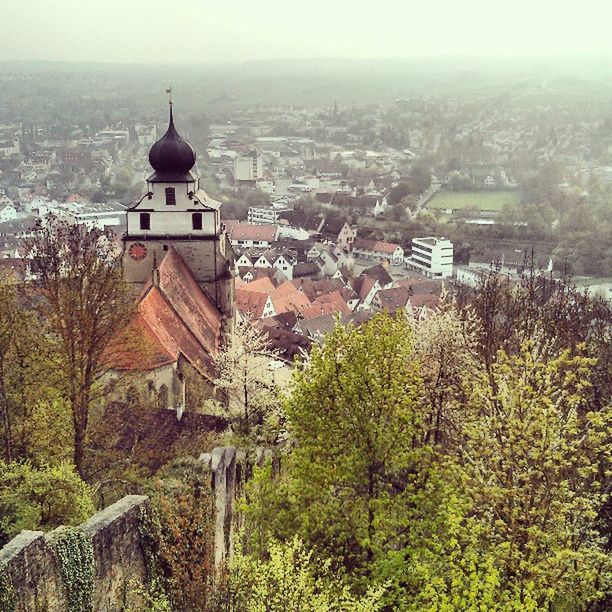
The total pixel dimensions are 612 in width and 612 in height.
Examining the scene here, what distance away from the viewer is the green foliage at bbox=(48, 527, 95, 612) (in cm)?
1252

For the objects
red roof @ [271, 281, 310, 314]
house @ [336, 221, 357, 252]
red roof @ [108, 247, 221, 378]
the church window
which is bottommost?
house @ [336, 221, 357, 252]

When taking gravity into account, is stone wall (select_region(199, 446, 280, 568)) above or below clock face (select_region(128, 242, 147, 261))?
below

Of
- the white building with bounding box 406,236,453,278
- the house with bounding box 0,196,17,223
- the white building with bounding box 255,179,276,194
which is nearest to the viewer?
the white building with bounding box 406,236,453,278

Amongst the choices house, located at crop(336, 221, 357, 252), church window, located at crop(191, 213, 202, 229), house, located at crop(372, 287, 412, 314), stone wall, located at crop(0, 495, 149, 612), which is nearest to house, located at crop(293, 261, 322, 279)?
house, located at crop(336, 221, 357, 252)

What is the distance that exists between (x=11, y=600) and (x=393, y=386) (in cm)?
670

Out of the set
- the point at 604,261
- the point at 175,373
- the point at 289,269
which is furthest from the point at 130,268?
the point at 604,261

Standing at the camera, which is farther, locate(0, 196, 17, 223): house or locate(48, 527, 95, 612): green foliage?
locate(0, 196, 17, 223): house

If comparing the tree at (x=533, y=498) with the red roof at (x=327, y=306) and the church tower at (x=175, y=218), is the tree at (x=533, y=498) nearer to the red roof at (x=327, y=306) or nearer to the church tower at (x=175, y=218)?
the church tower at (x=175, y=218)

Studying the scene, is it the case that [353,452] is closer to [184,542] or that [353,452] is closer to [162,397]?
[184,542]

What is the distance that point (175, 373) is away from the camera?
93.7 feet

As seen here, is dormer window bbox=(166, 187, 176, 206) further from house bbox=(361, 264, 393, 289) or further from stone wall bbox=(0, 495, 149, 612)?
house bbox=(361, 264, 393, 289)

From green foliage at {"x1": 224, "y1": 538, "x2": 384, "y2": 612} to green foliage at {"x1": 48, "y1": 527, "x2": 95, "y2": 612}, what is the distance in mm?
2111

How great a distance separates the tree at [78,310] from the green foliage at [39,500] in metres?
3.53

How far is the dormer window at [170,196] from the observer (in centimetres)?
3680
